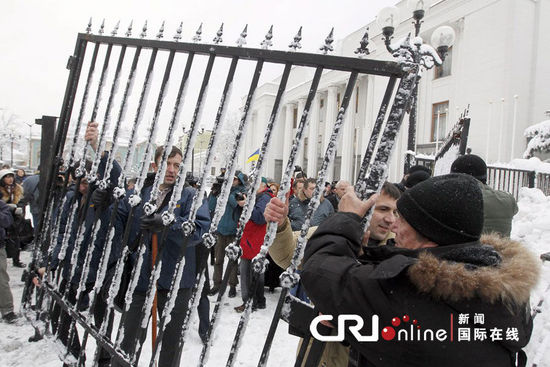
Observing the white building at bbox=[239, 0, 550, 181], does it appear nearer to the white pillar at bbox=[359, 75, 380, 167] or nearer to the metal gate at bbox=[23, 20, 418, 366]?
Result: the white pillar at bbox=[359, 75, 380, 167]

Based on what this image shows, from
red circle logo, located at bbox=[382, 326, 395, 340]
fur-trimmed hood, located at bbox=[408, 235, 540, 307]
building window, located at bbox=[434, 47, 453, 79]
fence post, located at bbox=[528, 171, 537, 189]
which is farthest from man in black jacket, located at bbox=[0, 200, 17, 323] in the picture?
building window, located at bbox=[434, 47, 453, 79]

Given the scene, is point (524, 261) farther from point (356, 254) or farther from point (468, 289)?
point (356, 254)

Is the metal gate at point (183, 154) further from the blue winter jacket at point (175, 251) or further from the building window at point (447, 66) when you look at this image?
the building window at point (447, 66)

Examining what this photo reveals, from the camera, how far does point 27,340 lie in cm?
411

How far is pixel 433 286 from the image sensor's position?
1099mm

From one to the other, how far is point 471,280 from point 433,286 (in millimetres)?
116

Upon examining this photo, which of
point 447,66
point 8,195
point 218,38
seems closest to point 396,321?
Answer: point 218,38

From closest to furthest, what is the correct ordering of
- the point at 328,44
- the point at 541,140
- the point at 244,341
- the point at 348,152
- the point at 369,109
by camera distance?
the point at 328,44 → the point at 244,341 → the point at 541,140 → the point at 369,109 → the point at 348,152

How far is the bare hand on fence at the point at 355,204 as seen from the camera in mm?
1462

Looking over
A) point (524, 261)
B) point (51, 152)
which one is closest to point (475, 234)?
point (524, 261)

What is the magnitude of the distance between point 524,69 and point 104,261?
2097 centimetres

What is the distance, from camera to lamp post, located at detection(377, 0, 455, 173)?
1.56 metres

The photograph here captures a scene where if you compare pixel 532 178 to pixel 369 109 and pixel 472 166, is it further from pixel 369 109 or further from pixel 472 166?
pixel 369 109

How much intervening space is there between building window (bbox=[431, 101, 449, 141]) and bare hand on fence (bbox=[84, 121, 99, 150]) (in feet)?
65.9
